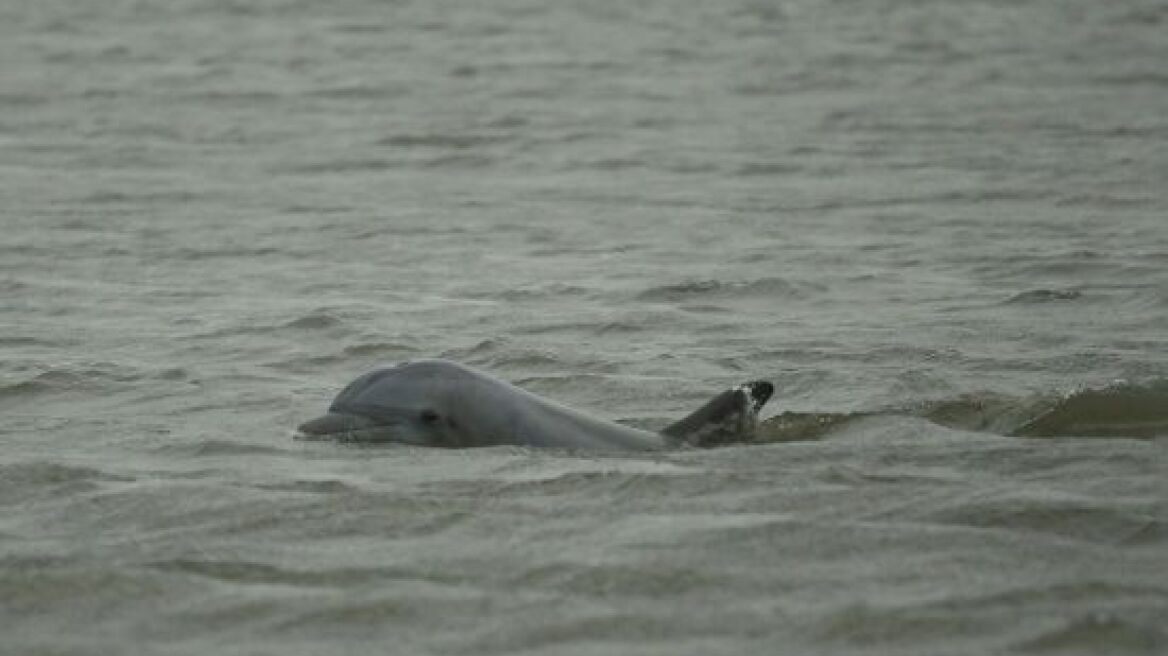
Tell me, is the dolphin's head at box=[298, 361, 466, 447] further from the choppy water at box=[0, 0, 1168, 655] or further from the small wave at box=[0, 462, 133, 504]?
the small wave at box=[0, 462, 133, 504]

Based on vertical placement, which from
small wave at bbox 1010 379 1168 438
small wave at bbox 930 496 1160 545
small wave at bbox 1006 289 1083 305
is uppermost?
small wave at bbox 930 496 1160 545

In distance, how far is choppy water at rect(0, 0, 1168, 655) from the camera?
564cm

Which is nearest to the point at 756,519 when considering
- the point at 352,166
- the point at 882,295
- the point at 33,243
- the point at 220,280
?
the point at 882,295

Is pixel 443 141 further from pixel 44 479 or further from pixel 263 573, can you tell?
pixel 263 573

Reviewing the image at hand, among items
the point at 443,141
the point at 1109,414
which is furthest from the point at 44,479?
the point at 443,141

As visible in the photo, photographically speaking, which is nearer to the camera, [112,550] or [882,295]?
[112,550]

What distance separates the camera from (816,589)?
5617 mm

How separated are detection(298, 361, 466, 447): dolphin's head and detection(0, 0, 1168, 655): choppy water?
0.17 meters

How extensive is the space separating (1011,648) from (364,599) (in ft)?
4.97

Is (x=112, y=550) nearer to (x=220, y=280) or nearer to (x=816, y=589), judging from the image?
(x=816, y=589)

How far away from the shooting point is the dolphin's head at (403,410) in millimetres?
7461

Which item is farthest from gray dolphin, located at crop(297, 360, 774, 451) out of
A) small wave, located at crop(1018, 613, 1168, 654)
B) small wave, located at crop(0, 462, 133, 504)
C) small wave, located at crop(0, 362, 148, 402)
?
small wave, located at crop(1018, 613, 1168, 654)

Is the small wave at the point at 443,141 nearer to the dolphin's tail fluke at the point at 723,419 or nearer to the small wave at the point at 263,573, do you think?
the dolphin's tail fluke at the point at 723,419

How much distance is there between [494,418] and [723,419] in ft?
2.33
